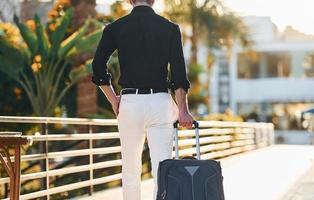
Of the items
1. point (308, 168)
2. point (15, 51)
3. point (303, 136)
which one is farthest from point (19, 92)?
point (303, 136)

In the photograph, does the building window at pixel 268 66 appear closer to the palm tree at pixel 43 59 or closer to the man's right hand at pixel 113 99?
the palm tree at pixel 43 59

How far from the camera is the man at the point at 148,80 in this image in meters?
5.23

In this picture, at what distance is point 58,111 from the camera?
66.6 ft

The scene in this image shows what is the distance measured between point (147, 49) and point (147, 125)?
0.47 metres

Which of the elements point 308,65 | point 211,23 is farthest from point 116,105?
point 308,65

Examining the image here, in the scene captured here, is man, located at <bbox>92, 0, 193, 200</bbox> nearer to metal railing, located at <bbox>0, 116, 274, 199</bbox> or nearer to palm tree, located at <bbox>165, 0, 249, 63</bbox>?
metal railing, located at <bbox>0, 116, 274, 199</bbox>

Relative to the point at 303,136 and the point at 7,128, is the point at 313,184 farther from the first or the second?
the point at 303,136

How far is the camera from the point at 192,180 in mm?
4871

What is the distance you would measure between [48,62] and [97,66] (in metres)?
14.2

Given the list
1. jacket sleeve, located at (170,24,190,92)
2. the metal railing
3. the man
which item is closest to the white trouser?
the man

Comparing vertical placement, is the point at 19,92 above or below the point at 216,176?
above

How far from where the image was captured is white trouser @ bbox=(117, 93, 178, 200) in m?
5.23

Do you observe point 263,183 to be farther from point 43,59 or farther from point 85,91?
point 43,59

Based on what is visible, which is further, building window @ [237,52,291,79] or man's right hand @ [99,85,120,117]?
building window @ [237,52,291,79]
